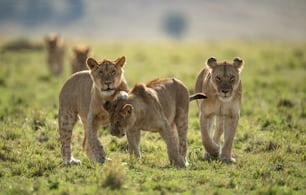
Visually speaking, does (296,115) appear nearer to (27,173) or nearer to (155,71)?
(27,173)

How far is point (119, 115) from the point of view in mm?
6777

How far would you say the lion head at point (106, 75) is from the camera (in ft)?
23.7

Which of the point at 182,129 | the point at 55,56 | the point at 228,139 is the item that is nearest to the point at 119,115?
the point at 182,129

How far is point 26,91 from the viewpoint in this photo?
1511 cm

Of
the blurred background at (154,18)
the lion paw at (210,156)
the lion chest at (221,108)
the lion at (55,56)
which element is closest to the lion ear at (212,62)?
the lion chest at (221,108)

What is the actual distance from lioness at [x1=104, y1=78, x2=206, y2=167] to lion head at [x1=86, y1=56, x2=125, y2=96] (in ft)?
0.79

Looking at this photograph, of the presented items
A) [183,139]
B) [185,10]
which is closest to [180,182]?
[183,139]

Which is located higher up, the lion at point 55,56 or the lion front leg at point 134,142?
the lion at point 55,56

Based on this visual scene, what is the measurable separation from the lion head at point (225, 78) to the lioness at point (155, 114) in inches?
9.9

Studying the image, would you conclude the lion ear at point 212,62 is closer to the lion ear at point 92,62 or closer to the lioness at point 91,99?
the lioness at point 91,99

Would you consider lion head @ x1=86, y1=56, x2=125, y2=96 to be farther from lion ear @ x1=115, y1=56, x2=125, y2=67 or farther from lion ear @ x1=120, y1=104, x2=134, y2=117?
lion ear @ x1=120, y1=104, x2=134, y2=117

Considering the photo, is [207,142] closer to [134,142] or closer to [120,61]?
[134,142]

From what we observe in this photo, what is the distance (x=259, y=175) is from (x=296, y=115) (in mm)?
4371

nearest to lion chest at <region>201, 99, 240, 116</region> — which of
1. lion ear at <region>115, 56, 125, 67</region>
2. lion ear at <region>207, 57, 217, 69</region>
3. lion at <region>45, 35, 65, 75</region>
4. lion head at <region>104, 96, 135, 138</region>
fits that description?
lion ear at <region>207, 57, 217, 69</region>
